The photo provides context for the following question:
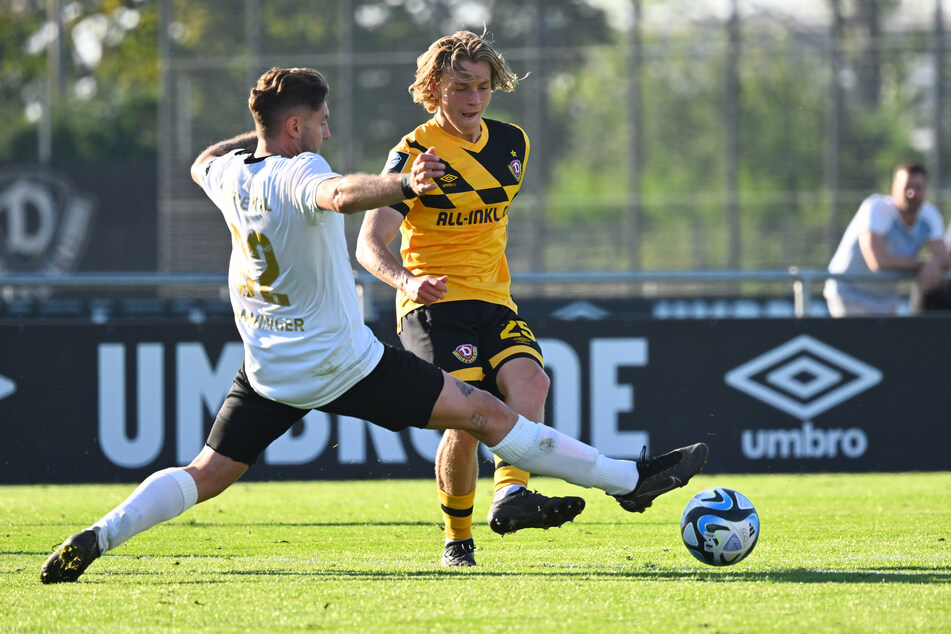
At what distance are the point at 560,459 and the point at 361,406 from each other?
833 mm

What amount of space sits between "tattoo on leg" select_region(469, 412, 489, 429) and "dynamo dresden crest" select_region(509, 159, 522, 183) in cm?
145

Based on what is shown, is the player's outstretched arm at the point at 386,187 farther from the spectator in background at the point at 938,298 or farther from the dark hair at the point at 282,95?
the spectator in background at the point at 938,298

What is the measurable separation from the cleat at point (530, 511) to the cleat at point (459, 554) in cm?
31

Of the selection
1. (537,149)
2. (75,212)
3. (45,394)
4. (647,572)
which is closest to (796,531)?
(647,572)

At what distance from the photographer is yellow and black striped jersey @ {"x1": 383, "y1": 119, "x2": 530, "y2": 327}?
6285 millimetres

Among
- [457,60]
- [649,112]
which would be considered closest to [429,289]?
[457,60]

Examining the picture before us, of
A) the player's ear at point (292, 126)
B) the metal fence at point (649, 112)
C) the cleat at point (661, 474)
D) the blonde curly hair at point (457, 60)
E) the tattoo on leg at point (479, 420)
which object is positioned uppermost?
the metal fence at point (649, 112)

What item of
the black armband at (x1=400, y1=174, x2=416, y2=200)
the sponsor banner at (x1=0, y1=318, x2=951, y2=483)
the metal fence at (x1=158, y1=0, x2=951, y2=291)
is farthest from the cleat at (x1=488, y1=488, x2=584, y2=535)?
the metal fence at (x1=158, y1=0, x2=951, y2=291)

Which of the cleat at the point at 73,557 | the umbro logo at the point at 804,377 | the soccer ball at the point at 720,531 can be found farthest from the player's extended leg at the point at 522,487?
the umbro logo at the point at 804,377

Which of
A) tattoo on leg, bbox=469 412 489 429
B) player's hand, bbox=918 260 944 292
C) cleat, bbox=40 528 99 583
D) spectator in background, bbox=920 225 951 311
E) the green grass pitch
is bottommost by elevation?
the green grass pitch

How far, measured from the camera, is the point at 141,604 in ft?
16.5

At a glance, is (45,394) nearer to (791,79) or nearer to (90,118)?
(791,79)

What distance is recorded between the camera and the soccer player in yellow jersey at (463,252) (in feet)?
20.0

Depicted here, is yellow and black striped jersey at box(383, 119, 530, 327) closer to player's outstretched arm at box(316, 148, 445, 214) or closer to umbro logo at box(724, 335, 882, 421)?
player's outstretched arm at box(316, 148, 445, 214)
